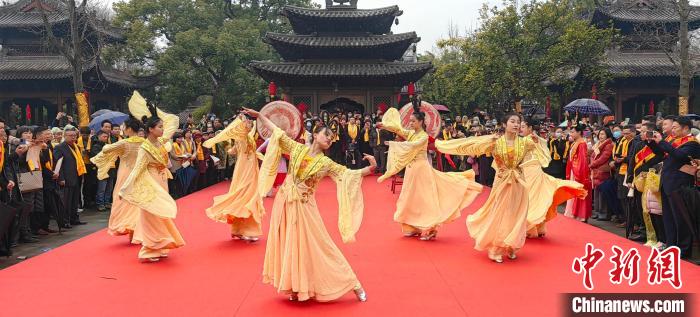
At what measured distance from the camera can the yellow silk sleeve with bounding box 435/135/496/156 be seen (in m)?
5.90

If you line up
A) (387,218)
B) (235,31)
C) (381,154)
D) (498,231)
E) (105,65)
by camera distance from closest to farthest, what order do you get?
1. (498,231)
2. (387,218)
3. (381,154)
4. (105,65)
5. (235,31)

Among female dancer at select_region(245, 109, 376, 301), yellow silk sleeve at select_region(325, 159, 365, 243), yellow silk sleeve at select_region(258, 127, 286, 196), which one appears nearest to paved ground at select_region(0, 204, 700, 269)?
yellow silk sleeve at select_region(258, 127, 286, 196)

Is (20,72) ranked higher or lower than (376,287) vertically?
higher

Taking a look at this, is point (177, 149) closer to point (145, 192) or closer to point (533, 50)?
point (145, 192)

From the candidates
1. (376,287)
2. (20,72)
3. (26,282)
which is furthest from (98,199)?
(20,72)

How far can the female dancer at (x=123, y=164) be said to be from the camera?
6.75 meters

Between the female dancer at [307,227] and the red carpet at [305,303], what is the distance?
193 mm

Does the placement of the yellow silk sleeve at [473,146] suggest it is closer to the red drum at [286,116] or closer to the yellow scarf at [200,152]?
the red drum at [286,116]

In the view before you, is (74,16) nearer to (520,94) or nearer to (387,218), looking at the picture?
(387,218)

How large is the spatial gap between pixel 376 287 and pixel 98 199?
24.6ft

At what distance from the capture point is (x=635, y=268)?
5355mm

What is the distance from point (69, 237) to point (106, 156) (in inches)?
72.8

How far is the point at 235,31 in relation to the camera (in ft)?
91.2

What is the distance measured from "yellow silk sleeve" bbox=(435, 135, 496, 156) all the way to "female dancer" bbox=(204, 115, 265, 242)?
236cm
